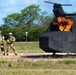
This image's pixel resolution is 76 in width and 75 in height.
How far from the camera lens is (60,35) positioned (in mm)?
25891

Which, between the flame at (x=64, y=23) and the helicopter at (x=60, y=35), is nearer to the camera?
the helicopter at (x=60, y=35)

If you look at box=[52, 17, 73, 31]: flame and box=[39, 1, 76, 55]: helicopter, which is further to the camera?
box=[52, 17, 73, 31]: flame

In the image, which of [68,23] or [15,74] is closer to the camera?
[15,74]

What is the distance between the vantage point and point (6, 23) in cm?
14238

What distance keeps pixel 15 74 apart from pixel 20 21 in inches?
5087

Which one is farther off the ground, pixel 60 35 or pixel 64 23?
pixel 64 23

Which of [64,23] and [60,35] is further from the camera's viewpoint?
[64,23]

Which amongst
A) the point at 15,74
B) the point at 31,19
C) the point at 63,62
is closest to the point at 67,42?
the point at 63,62

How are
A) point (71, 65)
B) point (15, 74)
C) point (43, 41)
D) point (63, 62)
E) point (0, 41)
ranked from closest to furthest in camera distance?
point (15, 74), point (71, 65), point (63, 62), point (43, 41), point (0, 41)

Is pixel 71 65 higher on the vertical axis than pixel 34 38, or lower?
higher

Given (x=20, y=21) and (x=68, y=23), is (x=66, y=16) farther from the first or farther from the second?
(x=20, y=21)

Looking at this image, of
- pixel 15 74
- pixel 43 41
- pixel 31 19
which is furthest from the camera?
pixel 31 19

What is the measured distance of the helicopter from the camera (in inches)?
1008

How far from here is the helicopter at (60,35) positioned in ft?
84.0
